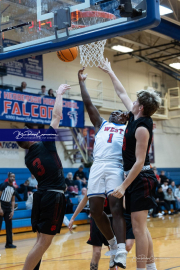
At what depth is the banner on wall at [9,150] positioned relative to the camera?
1482 cm

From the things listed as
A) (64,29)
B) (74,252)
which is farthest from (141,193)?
(74,252)

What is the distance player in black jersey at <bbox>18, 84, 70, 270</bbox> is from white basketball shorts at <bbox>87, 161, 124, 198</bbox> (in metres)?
0.36

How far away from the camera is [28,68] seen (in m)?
16.1

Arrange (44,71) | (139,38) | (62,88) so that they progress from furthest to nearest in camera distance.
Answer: (139,38) → (44,71) → (62,88)

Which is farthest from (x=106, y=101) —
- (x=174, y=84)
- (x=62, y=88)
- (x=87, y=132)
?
(x=62, y=88)

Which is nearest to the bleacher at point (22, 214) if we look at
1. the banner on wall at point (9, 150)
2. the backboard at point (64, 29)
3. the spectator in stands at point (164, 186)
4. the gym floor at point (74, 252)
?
the gym floor at point (74, 252)

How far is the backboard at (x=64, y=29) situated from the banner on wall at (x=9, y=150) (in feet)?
34.4

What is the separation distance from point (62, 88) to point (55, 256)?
3.92 meters

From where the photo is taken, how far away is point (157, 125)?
22.2 m

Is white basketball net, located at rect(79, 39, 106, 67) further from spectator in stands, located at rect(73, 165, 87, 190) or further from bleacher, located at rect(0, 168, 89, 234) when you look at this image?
spectator in stands, located at rect(73, 165, 87, 190)

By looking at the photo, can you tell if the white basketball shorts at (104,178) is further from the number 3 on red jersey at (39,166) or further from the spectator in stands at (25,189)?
the spectator in stands at (25,189)

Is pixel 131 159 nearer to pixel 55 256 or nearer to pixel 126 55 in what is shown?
pixel 55 256

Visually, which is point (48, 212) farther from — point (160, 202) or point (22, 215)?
point (160, 202)

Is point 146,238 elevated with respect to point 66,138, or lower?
lower
